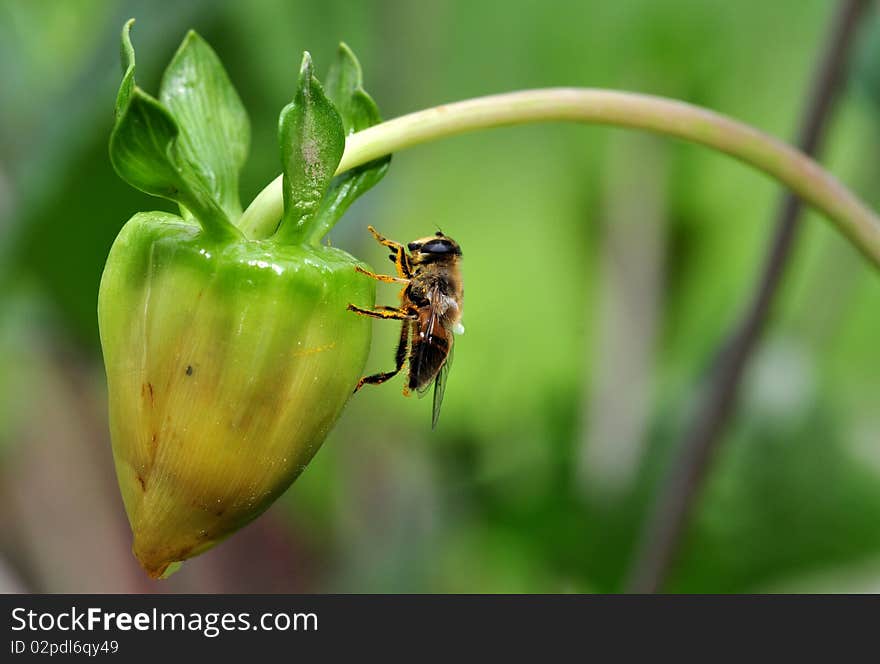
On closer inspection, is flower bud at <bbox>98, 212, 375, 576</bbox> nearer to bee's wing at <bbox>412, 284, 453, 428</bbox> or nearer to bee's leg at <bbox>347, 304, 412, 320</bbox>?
bee's leg at <bbox>347, 304, 412, 320</bbox>

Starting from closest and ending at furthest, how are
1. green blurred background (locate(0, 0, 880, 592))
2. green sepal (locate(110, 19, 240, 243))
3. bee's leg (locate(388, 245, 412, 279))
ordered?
green sepal (locate(110, 19, 240, 243))
bee's leg (locate(388, 245, 412, 279))
green blurred background (locate(0, 0, 880, 592))

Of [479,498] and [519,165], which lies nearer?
[479,498]

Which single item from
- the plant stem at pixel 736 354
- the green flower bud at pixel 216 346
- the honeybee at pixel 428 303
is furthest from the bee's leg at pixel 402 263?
the plant stem at pixel 736 354

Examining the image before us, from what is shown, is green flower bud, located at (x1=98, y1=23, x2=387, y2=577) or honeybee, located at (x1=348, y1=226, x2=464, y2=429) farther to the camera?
honeybee, located at (x1=348, y1=226, x2=464, y2=429)

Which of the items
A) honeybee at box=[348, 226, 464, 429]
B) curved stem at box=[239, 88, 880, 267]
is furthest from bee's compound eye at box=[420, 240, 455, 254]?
curved stem at box=[239, 88, 880, 267]

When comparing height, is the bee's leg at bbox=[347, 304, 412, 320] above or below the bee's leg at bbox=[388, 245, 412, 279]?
below

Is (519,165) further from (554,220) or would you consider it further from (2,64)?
(2,64)

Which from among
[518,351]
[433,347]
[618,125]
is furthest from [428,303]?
[518,351]

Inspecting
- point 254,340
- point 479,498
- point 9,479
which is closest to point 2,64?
point 9,479

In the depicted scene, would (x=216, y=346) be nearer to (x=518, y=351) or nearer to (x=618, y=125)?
(x=618, y=125)
